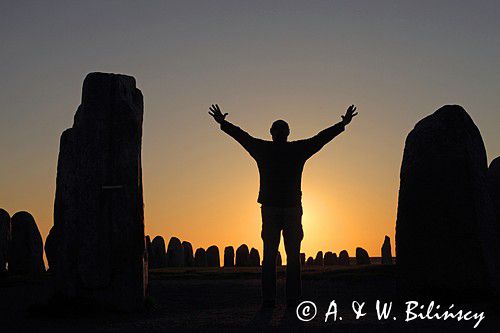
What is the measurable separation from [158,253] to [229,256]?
394 cm

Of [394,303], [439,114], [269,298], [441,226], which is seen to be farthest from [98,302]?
[439,114]

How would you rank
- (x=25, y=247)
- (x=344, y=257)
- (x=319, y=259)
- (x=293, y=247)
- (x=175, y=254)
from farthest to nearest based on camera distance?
1. (x=319, y=259)
2. (x=344, y=257)
3. (x=175, y=254)
4. (x=25, y=247)
5. (x=293, y=247)

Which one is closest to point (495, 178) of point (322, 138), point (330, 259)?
point (322, 138)

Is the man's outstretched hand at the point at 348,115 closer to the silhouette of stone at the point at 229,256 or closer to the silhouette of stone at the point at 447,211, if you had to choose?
the silhouette of stone at the point at 447,211

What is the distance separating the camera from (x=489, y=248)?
10883 millimetres

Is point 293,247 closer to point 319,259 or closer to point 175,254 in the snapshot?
point 175,254

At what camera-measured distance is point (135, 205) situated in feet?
30.9

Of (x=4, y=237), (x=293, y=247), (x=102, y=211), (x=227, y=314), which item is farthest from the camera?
(x=4, y=237)

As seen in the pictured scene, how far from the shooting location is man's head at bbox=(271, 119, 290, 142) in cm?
904

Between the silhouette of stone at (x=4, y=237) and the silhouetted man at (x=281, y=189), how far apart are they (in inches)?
680

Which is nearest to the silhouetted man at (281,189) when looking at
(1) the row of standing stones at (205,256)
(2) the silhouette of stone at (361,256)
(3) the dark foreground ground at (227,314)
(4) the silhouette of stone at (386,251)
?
(3) the dark foreground ground at (227,314)

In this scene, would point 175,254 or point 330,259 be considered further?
point 330,259

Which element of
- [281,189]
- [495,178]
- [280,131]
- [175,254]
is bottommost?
[175,254]

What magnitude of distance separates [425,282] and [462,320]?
97.7 inches
